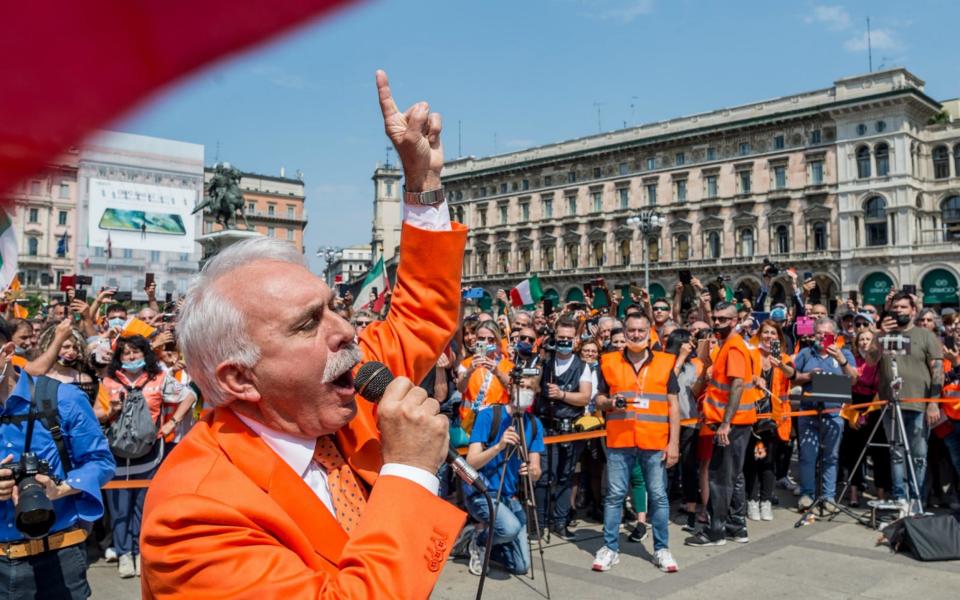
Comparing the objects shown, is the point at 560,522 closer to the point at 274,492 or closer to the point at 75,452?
the point at 75,452

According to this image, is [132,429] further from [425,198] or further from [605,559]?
[425,198]

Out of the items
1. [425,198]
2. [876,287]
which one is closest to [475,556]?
[425,198]

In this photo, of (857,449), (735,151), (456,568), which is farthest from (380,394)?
(735,151)

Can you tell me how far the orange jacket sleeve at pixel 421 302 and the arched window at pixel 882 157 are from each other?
5875 cm

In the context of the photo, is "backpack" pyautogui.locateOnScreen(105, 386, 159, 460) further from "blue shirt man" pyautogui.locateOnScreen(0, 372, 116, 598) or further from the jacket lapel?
the jacket lapel

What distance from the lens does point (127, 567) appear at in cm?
681

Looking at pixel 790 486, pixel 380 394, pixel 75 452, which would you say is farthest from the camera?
pixel 790 486

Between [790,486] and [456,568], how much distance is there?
5.52 meters

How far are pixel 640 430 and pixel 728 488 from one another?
1269mm

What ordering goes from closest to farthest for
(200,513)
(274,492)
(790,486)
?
(200,513) → (274,492) → (790,486)

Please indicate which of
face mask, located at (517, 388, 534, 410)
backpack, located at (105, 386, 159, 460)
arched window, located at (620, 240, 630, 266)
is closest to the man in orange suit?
face mask, located at (517, 388, 534, 410)

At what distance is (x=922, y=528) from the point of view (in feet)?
23.0

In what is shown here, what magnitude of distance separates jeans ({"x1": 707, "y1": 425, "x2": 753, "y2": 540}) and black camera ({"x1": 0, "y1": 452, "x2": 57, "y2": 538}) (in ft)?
19.3

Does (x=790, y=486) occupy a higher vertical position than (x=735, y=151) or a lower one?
lower
